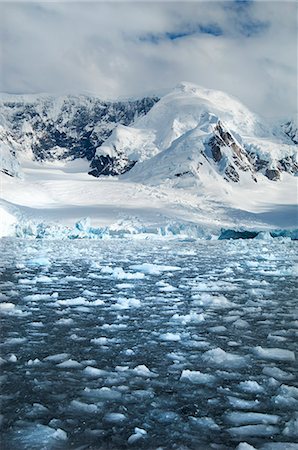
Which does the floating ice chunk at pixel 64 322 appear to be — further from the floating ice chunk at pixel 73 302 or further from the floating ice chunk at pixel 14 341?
the floating ice chunk at pixel 73 302

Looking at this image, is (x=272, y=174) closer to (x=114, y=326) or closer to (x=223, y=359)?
(x=114, y=326)

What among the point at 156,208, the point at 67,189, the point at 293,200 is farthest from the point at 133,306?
the point at 293,200

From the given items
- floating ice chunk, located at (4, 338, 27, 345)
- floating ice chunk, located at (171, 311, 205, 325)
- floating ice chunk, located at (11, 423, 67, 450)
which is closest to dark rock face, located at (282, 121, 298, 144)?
floating ice chunk, located at (171, 311, 205, 325)

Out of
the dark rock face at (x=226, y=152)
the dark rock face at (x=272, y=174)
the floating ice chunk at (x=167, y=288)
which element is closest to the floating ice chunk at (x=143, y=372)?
the floating ice chunk at (x=167, y=288)

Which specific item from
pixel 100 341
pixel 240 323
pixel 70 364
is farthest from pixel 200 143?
pixel 70 364

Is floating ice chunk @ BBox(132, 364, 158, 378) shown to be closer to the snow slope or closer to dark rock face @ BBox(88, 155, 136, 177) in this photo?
the snow slope

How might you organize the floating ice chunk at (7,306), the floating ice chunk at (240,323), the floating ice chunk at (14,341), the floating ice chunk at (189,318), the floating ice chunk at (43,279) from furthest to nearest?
the floating ice chunk at (43,279) → the floating ice chunk at (7,306) → the floating ice chunk at (189,318) → the floating ice chunk at (240,323) → the floating ice chunk at (14,341)
